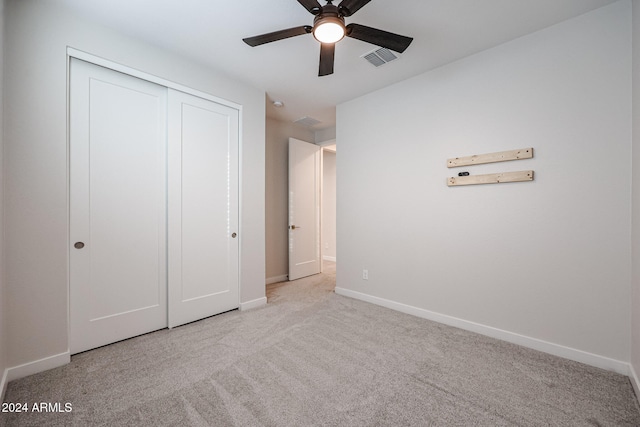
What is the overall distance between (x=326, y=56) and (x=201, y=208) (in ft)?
6.25

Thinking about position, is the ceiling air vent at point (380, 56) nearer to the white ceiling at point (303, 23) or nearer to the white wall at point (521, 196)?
the white ceiling at point (303, 23)

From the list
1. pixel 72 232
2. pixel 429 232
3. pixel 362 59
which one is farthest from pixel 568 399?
pixel 72 232

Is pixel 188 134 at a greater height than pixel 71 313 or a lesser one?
greater

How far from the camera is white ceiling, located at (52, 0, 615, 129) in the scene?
1996mm

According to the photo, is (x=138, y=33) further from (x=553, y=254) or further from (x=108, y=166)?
(x=553, y=254)

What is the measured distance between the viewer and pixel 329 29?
5.81 ft

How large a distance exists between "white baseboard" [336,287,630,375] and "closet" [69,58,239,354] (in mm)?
1972

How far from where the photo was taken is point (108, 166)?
228cm

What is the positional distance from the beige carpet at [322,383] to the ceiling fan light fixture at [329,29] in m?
2.34

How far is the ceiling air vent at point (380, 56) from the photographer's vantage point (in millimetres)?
2533

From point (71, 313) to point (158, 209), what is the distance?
1.03 metres

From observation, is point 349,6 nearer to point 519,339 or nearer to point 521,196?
point 521,196

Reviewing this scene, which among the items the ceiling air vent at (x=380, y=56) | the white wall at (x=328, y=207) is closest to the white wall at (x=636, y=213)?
the ceiling air vent at (x=380, y=56)

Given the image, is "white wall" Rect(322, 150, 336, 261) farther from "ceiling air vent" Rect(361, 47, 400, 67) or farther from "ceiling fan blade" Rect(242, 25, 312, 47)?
"ceiling fan blade" Rect(242, 25, 312, 47)
